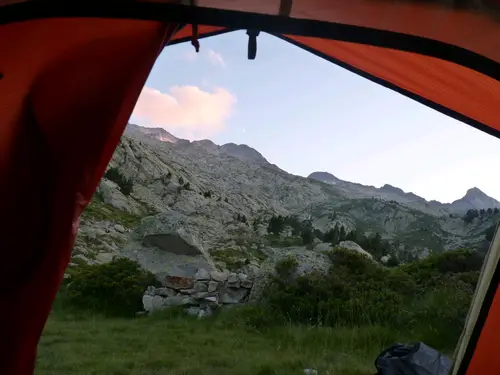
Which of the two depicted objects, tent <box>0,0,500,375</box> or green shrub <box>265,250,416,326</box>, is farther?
green shrub <box>265,250,416,326</box>

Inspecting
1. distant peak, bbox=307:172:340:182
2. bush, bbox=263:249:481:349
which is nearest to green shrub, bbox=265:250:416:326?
bush, bbox=263:249:481:349

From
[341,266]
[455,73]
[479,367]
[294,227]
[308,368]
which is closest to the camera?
[479,367]

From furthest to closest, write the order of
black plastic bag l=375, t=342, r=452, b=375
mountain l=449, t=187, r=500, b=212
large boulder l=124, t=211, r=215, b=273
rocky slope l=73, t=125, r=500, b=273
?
mountain l=449, t=187, r=500, b=212 < rocky slope l=73, t=125, r=500, b=273 < large boulder l=124, t=211, r=215, b=273 < black plastic bag l=375, t=342, r=452, b=375

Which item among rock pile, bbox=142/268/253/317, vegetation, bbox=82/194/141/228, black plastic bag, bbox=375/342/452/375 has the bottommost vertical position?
rock pile, bbox=142/268/253/317

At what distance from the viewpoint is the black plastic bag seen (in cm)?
238

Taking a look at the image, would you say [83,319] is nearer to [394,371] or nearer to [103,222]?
[394,371]

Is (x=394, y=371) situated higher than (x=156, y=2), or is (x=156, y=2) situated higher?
(x=156, y=2)

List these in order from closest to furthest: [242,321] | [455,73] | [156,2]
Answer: [156,2]
[455,73]
[242,321]

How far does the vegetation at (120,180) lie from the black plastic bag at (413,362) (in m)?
22.1

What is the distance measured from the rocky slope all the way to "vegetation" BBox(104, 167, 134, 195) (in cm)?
5

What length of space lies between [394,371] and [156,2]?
209 centimetres

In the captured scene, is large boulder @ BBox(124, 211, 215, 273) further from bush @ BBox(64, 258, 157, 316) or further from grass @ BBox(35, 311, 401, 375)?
grass @ BBox(35, 311, 401, 375)

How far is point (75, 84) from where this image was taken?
1.20 m

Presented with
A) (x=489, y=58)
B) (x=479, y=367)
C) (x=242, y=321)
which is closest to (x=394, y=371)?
(x=479, y=367)
